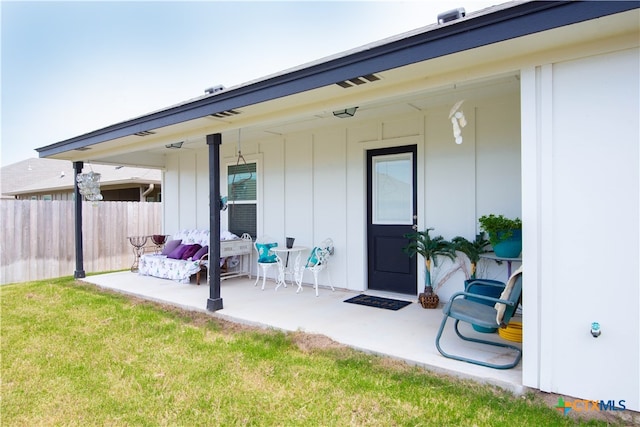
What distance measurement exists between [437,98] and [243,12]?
4.52 metres

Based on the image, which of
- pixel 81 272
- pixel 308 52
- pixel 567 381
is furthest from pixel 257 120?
pixel 81 272

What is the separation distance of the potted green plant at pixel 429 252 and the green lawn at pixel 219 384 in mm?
1646

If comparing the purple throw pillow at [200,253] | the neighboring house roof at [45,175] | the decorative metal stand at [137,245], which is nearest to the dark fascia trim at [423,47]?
the purple throw pillow at [200,253]

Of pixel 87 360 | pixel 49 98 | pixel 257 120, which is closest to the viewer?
pixel 87 360

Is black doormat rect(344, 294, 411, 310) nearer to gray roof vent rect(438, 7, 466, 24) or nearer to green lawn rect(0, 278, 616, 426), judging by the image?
green lawn rect(0, 278, 616, 426)

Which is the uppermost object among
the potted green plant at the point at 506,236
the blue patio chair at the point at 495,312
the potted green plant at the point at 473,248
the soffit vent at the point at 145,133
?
the soffit vent at the point at 145,133

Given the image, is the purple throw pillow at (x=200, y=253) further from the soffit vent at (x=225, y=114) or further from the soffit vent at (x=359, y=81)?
the soffit vent at (x=359, y=81)

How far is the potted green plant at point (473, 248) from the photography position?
410 centimetres

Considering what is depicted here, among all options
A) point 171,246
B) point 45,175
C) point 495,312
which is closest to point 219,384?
point 495,312

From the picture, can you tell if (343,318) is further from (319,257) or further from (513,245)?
(513,245)

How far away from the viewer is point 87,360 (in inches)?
→ 125

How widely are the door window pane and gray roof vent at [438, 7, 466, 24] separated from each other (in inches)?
98.4

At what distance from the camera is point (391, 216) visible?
201 inches

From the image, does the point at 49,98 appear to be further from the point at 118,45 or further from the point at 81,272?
the point at 81,272
